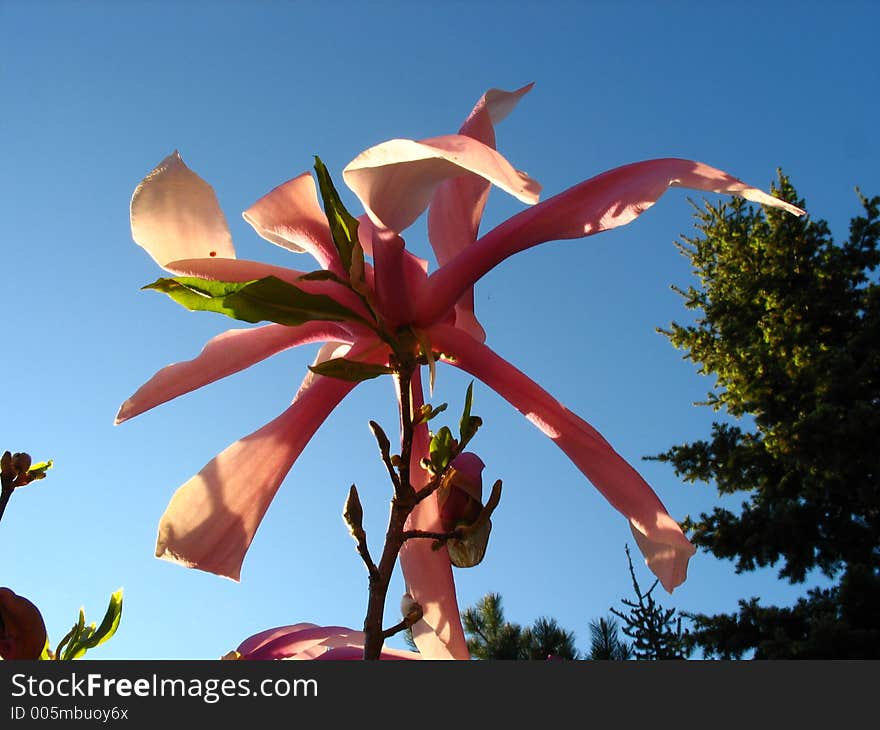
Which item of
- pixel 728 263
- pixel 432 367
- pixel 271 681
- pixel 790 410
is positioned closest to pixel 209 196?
pixel 432 367

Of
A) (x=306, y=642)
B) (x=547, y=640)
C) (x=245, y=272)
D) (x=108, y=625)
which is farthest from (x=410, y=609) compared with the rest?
(x=547, y=640)

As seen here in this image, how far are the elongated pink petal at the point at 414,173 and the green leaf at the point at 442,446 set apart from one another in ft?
0.55

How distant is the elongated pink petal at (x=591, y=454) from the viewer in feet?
1.93

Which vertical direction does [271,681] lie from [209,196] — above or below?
below

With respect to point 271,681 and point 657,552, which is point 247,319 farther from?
point 657,552

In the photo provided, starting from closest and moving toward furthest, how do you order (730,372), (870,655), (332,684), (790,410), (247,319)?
(332,684) → (247,319) → (870,655) → (790,410) → (730,372)

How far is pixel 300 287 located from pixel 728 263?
953 centimetres

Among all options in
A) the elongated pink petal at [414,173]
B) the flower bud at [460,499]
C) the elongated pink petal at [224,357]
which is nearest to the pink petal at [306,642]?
the flower bud at [460,499]

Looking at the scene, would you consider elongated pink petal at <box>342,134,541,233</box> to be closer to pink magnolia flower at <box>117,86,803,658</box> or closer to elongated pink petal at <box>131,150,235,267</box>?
pink magnolia flower at <box>117,86,803,658</box>

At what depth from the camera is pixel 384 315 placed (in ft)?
1.91

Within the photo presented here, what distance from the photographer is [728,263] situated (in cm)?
936

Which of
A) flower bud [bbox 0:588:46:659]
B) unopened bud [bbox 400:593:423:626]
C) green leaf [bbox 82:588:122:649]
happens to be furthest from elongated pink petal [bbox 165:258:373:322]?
green leaf [bbox 82:588:122:649]

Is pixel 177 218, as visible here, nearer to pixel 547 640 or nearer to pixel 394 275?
pixel 394 275

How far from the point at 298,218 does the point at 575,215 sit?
216mm
